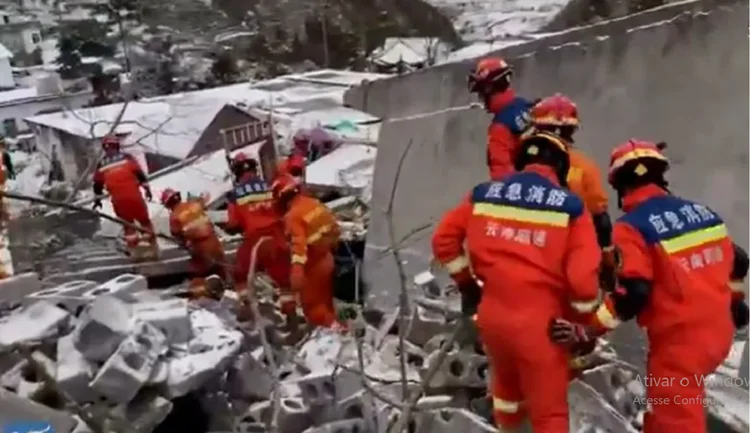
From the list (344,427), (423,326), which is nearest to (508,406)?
(344,427)

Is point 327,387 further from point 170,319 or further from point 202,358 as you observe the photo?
point 170,319

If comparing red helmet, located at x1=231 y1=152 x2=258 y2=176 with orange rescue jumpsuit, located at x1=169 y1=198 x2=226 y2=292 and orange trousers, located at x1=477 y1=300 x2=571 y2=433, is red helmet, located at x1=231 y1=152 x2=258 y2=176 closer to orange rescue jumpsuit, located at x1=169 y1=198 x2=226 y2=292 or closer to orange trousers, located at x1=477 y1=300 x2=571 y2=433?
orange rescue jumpsuit, located at x1=169 y1=198 x2=226 y2=292

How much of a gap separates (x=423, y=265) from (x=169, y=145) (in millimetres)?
5723

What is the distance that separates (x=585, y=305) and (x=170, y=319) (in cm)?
186

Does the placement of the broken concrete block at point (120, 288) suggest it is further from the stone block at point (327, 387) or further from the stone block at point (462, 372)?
the stone block at point (462, 372)

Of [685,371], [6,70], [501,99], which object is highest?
[501,99]

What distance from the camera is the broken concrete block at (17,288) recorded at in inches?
168

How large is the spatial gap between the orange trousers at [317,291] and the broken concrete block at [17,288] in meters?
1.37

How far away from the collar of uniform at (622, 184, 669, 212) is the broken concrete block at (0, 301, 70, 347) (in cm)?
238

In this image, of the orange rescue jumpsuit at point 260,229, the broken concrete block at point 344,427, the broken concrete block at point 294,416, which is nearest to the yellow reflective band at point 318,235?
the orange rescue jumpsuit at point 260,229

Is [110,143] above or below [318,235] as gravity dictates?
above

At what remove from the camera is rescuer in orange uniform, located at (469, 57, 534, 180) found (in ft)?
12.0

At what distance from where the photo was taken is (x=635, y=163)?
8.41 feet

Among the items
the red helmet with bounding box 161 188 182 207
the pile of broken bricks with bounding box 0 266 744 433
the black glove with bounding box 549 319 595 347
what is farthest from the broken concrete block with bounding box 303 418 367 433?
the red helmet with bounding box 161 188 182 207
